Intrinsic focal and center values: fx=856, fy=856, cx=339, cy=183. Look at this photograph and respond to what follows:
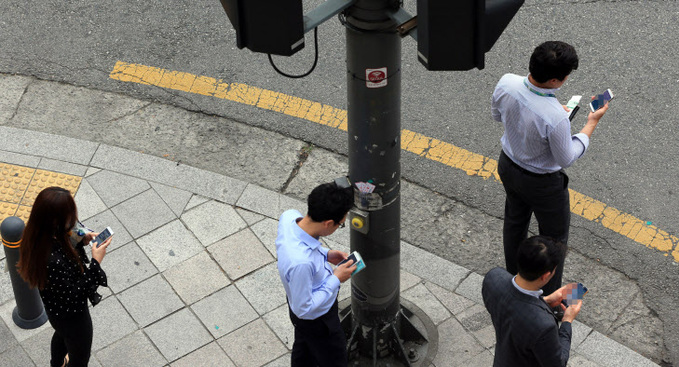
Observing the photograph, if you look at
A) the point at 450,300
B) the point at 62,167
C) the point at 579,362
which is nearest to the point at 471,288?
the point at 450,300

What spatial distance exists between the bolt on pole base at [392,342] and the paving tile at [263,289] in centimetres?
51

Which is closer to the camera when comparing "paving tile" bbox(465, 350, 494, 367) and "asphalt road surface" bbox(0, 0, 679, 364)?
"paving tile" bbox(465, 350, 494, 367)

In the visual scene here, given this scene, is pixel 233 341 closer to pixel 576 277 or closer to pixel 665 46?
pixel 576 277

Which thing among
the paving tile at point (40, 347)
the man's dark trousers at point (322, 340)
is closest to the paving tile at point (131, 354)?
the paving tile at point (40, 347)

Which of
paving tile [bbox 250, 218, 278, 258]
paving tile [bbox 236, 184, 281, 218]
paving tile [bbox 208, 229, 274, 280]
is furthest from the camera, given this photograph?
paving tile [bbox 236, 184, 281, 218]

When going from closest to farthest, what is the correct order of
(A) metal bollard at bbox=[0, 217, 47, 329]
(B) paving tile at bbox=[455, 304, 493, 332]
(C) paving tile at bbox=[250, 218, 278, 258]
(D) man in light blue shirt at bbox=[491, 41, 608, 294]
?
1. (D) man in light blue shirt at bbox=[491, 41, 608, 294]
2. (A) metal bollard at bbox=[0, 217, 47, 329]
3. (B) paving tile at bbox=[455, 304, 493, 332]
4. (C) paving tile at bbox=[250, 218, 278, 258]

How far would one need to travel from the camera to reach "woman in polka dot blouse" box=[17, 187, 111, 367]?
4.14 m

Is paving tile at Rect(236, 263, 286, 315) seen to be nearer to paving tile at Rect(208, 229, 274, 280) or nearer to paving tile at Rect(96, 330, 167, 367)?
paving tile at Rect(208, 229, 274, 280)

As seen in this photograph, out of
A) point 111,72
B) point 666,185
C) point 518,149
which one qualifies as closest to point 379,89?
point 518,149

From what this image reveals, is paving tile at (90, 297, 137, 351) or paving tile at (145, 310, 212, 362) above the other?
paving tile at (90, 297, 137, 351)

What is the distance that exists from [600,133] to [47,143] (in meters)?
4.37

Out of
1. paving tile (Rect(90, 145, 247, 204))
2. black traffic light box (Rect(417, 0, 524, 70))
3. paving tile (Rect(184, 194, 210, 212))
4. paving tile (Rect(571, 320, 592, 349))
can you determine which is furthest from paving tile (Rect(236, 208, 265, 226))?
black traffic light box (Rect(417, 0, 524, 70))

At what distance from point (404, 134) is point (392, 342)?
2351 mm

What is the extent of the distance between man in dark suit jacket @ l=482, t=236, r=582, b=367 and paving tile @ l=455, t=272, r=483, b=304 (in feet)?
5.27
